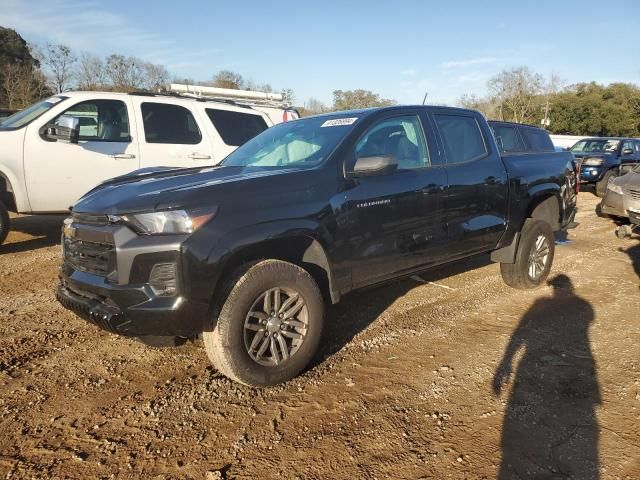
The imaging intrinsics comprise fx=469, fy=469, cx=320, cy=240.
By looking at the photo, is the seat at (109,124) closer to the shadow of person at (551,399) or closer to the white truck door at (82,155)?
the white truck door at (82,155)

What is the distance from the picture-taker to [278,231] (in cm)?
299

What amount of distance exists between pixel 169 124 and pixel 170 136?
0.18 metres

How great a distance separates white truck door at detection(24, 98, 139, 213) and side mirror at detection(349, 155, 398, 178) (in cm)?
433

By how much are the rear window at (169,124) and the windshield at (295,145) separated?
289 centimetres

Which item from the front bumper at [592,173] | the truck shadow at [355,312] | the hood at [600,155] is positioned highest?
the hood at [600,155]

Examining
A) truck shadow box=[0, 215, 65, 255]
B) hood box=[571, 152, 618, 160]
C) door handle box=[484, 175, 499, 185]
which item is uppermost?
hood box=[571, 152, 618, 160]

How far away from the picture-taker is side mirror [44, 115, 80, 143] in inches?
229

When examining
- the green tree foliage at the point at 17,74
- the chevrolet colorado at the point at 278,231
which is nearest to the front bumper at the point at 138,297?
the chevrolet colorado at the point at 278,231

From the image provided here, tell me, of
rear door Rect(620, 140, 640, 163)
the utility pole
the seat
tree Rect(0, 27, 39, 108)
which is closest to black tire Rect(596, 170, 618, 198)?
rear door Rect(620, 140, 640, 163)

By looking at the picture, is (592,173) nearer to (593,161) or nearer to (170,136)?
(593,161)

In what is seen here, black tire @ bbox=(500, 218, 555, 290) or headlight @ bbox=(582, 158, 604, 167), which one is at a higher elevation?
headlight @ bbox=(582, 158, 604, 167)

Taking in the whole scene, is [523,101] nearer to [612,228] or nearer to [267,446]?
[612,228]

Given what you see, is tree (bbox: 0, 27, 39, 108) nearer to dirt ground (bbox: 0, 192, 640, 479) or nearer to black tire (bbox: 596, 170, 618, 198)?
black tire (bbox: 596, 170, 618, 198)

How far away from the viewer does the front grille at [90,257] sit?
2844mm
